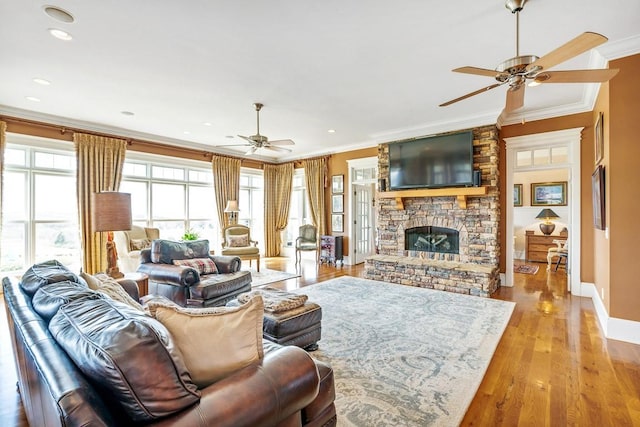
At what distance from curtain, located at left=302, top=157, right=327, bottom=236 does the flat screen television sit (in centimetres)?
207

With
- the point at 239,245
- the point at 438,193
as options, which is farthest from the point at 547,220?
the point at 239,245

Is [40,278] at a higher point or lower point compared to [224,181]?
lower

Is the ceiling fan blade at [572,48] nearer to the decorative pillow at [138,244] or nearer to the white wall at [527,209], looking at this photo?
the decorative pillow at [138,244]

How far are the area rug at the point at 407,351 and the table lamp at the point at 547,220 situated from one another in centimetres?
417

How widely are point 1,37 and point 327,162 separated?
582 cm

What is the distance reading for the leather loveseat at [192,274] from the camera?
3.49 meters

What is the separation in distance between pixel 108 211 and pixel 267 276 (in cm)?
328

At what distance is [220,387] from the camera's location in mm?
1082

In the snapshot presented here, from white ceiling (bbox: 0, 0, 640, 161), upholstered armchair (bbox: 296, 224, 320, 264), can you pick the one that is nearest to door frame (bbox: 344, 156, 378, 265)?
upholstered armchair (bbox: 296, 224, 320, 264)

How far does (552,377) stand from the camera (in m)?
2.33

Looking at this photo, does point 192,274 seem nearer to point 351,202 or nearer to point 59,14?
point 59,14

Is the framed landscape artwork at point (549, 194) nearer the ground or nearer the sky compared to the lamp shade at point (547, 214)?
nearer the sky

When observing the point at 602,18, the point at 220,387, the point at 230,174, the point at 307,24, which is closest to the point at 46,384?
the point at 220,387

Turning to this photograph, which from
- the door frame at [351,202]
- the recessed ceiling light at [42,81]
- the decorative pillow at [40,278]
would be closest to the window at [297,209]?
the door frame at [351,202]
